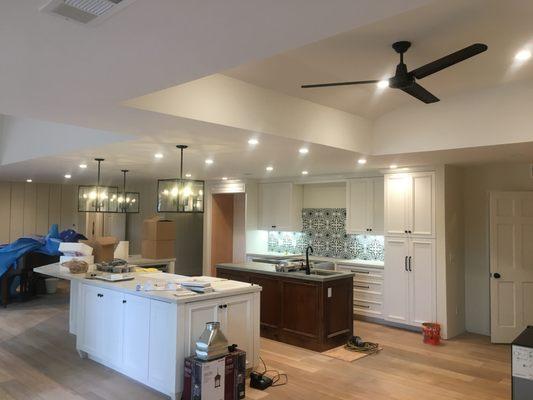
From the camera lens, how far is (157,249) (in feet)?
23.5

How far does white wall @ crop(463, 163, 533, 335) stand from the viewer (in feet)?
20.2

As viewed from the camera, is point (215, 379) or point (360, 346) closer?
point (215, 379)

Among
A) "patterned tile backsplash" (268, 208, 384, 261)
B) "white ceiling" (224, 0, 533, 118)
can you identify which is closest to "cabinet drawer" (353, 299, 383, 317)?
"patterned tile backsplash" (268, 208, 384, 261)

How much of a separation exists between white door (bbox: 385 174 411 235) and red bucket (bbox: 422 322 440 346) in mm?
1350

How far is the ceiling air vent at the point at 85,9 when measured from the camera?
5.27ft

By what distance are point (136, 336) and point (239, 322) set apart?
1.00 meters

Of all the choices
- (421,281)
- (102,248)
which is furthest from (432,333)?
(102,248)

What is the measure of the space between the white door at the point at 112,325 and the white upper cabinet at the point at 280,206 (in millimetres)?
4146

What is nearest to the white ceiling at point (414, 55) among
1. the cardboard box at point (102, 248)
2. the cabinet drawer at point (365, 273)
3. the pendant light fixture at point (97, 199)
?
the cabinet drawer at point (365, 273)

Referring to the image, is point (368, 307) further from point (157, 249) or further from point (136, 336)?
point (136, 336)

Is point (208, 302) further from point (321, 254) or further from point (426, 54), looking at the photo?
point (321, 254)

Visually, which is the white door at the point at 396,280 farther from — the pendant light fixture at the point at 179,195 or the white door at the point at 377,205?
the pendant light fixture at the point at 179,195

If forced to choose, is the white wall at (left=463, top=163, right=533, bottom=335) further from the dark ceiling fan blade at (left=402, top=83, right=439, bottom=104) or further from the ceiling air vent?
the ceiling air vent

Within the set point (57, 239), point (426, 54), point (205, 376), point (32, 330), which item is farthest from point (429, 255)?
point (57, 239)
